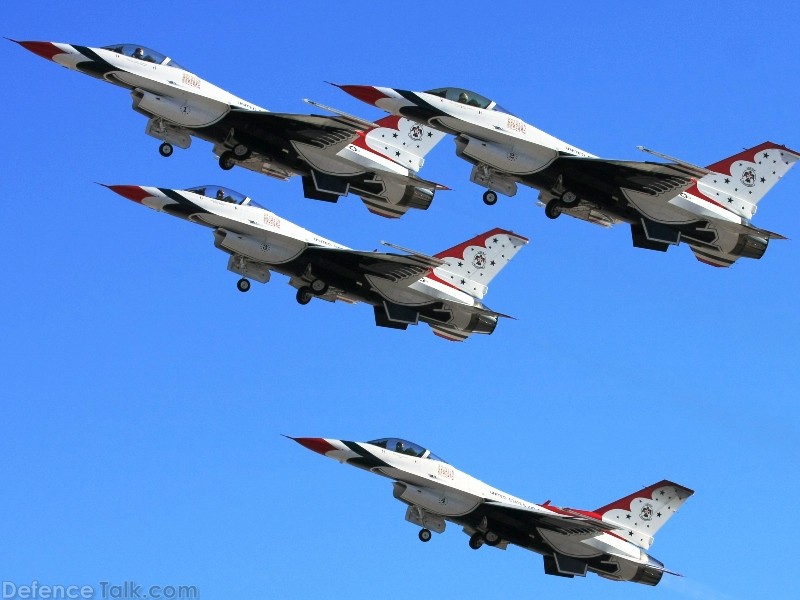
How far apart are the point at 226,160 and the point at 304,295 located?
489cm

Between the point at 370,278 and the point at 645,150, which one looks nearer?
the point at 645,150

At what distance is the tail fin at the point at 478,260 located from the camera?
168 ft

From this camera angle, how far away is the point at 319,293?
49750mm

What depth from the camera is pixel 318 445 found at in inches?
1906

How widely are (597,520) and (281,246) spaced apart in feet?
41.2

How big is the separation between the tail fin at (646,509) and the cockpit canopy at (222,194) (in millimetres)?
14996

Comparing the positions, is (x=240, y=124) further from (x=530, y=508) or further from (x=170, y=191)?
(x=530, y=508)

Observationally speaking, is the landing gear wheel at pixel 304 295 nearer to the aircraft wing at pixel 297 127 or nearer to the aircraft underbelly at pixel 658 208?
the aircraft wing at pixel 297 127

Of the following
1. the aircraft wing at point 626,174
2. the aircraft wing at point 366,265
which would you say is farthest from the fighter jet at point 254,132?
the aircraft wing at point 626,174

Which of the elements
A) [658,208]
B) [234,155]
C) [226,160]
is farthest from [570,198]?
[226,160]

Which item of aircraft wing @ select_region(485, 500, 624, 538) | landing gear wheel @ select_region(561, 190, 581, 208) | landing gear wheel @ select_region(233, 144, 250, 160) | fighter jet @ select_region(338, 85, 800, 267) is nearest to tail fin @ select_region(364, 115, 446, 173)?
fighter jet @ select_region(338, 85, 800, 267)

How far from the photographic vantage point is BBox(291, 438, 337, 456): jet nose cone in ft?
158

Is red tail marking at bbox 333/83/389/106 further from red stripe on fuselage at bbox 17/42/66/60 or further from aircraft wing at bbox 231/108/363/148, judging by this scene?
red stripe on fuselage at bbox 17/42/66/60

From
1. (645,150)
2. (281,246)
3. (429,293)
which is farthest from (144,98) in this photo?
(645,150)
